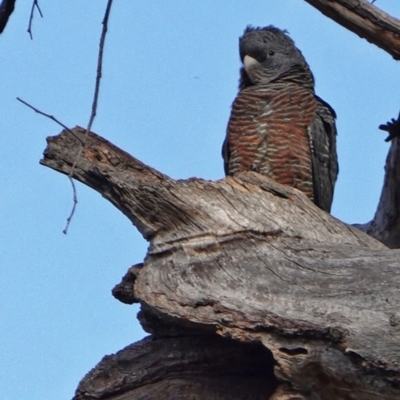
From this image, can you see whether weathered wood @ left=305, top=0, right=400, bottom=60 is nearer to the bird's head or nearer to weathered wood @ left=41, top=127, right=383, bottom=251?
weathered wood @ left=41, top=127, right=383, bottom=251

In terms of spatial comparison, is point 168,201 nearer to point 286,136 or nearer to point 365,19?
point 365,19

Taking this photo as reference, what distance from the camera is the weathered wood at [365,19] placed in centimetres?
443

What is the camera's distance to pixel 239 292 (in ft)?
13.5

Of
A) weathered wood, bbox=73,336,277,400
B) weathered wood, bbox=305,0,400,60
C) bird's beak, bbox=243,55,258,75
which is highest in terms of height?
bird's beak, bbox=243,55,258,75

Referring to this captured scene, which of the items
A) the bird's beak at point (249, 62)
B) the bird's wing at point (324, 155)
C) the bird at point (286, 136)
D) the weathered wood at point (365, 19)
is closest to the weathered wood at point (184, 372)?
the weathered wood at point (365, 19)

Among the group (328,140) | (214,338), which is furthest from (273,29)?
(214,338)

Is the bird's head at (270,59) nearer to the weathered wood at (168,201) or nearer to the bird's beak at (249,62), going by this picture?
the bird's beak at (249,62)

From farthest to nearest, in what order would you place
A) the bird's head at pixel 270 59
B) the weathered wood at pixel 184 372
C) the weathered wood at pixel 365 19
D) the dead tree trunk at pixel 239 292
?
the bird's head at pixel 270 59 → the weathered wood at pixel 365 19 → the weathered wood at pixel 184 372 → the dead tree trunk at pixel 239 292

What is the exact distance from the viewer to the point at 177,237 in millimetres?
4523

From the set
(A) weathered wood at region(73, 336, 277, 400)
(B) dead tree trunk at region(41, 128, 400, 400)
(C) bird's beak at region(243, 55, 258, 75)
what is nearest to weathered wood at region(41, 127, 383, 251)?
(B) dead tree trunk at region(41, 128, 400, 400)

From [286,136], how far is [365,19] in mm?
2619

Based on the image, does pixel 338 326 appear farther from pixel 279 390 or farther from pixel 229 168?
pixel 229 168

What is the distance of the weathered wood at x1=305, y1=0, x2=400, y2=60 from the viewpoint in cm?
443

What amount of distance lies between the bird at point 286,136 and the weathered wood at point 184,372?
2752 mm
